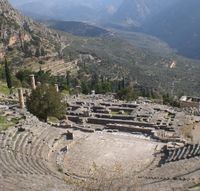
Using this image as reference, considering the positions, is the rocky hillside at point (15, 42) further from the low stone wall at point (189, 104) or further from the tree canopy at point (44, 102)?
the tree canopy at point (44, 102)

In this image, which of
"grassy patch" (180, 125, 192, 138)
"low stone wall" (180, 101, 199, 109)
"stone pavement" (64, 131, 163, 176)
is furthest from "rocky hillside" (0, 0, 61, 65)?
"grassy patch" (180, 125, 192, 138)

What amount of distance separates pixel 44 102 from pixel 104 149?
353 inches

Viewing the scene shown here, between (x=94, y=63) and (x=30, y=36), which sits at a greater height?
(x=30, y=36)

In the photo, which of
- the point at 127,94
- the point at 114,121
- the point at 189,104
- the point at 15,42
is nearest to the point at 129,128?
the point at 114,121

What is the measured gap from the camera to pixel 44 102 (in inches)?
1121

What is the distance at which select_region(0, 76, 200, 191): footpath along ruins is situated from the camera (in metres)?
15.4

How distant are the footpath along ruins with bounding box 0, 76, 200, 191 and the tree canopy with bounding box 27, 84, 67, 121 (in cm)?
125

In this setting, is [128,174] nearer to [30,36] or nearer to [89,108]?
[89,108]

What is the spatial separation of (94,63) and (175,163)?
90661 millimetres

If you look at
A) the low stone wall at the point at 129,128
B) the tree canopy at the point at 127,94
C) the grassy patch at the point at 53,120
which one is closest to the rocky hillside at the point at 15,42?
the tree canopy at the point at 127,94

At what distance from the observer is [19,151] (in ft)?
65.7

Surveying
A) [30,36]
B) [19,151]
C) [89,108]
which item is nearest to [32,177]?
[19,151]

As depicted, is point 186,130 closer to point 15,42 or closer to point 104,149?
point 104,149

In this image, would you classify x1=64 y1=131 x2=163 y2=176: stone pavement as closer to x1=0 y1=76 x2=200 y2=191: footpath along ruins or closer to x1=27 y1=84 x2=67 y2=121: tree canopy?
x1=0 y1=76 x2=200 y2=191: footpath along ruins
